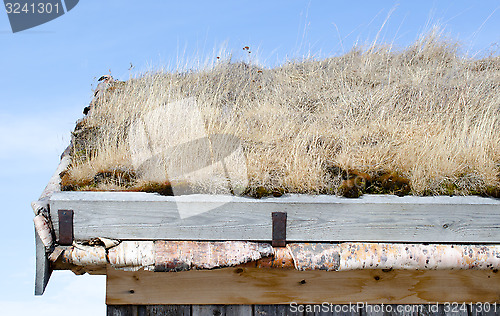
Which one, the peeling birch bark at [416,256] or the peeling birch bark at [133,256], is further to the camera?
the peeling birch bark at [416,256]

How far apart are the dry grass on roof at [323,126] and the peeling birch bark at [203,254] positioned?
43 centimetres

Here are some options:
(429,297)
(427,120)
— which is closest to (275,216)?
(429,297)

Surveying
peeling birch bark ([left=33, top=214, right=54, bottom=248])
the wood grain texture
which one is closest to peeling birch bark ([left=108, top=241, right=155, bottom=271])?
the wood grain texture

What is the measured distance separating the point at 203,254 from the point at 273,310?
87cm

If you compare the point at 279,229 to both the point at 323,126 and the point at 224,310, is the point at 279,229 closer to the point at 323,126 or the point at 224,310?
the point at 224,310

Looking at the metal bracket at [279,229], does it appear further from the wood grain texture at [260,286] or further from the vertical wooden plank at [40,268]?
the vertical wooden plank at [40,268]

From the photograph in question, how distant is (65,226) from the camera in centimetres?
348

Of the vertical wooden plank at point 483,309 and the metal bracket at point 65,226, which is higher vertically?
the metal bracket at point 65,226

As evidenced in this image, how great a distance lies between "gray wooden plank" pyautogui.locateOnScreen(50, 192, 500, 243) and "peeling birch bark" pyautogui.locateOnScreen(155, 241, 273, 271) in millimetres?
70

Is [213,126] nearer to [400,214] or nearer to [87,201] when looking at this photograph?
[87,201]

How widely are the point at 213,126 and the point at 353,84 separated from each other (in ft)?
11.3

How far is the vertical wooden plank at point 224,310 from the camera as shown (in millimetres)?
3742

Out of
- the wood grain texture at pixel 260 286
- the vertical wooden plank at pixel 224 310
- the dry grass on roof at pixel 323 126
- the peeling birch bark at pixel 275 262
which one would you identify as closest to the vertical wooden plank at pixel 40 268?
the wood grain texture at pixel 260 286

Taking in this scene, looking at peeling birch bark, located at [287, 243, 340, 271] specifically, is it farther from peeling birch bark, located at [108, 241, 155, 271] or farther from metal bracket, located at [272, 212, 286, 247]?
peeling birch bark, located at [108, 241, 155, 271]
